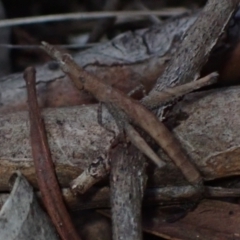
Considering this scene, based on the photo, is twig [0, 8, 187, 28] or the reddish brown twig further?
twig [0, 8, 187, 28]

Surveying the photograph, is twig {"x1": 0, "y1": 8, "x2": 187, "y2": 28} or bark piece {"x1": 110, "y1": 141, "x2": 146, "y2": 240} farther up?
twig {"x1": 0, "y1": 8, "x2": 187, "y2": 28}

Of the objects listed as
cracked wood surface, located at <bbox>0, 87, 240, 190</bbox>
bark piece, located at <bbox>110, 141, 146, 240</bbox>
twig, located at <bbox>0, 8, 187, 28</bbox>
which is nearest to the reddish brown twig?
cracked wood surface, located at <bbox>0, 87, 240, 190</bbox>

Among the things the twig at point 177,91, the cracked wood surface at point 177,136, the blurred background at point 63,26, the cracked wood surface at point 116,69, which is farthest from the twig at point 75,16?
the twig at point 177,91

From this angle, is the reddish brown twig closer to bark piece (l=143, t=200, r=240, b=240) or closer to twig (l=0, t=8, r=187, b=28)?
bark piece (l=143, t=200, r=240, b=240)

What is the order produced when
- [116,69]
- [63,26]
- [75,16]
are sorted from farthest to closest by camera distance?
[63,26] < [75,16] < [116,69]

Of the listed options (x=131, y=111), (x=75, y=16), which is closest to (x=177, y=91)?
(x=131, y=111)

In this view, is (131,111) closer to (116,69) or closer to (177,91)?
(177,91)

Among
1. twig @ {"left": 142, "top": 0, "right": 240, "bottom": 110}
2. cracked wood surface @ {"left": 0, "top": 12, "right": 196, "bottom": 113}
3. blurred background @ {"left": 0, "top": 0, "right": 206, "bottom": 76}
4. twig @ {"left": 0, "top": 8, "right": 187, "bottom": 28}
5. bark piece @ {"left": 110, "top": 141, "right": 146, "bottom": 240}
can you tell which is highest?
blurred background @ {"left": 0, "top": 0, "right": 206, "bottom": 76}

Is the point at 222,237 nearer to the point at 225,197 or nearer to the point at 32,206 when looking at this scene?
the point at 225,197

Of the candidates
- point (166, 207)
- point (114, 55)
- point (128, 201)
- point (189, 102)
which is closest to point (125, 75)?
point (114, 55)
